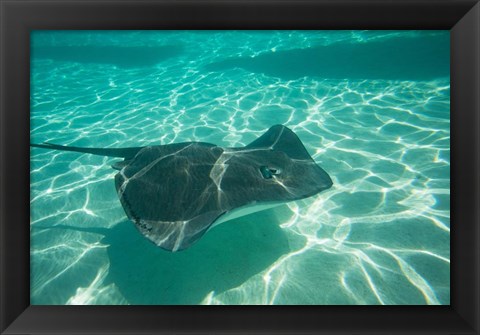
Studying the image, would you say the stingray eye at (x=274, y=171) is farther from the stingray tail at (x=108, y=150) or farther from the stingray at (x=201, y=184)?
the stingray tail at (x=108, y=150)

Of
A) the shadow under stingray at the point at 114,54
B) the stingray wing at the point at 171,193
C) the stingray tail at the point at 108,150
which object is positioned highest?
the shadow under stingray at the point at 114,54

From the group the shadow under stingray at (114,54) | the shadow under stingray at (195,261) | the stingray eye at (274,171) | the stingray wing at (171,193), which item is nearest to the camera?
the stingray wing at (171,193)

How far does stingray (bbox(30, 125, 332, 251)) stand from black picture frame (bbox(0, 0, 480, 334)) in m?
0.79

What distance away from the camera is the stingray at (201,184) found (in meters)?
2.72

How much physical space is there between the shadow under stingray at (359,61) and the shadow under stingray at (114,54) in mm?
5341

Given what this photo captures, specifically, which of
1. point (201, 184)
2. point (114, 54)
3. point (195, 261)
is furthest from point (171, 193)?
point (114, 54)

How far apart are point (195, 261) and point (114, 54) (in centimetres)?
1891

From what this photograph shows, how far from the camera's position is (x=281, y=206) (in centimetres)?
431

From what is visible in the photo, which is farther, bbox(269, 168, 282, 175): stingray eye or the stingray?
bbox(269, 168, 282, 175): stingray eye

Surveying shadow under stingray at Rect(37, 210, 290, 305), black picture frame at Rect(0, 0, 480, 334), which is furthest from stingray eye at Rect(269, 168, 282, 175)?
black picture frame at Rect(0, 0, 480, 334)

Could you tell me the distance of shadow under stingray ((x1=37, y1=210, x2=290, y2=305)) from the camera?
3219mm

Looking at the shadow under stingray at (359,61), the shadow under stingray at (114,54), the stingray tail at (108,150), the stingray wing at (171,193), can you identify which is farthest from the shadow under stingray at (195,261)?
the shadow under stingray at (114,54)

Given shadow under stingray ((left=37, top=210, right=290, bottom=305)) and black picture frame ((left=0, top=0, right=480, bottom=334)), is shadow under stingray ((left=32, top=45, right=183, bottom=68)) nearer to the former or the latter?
shadow under stingray ((left=37, top=210, right=290, bottom=305))
